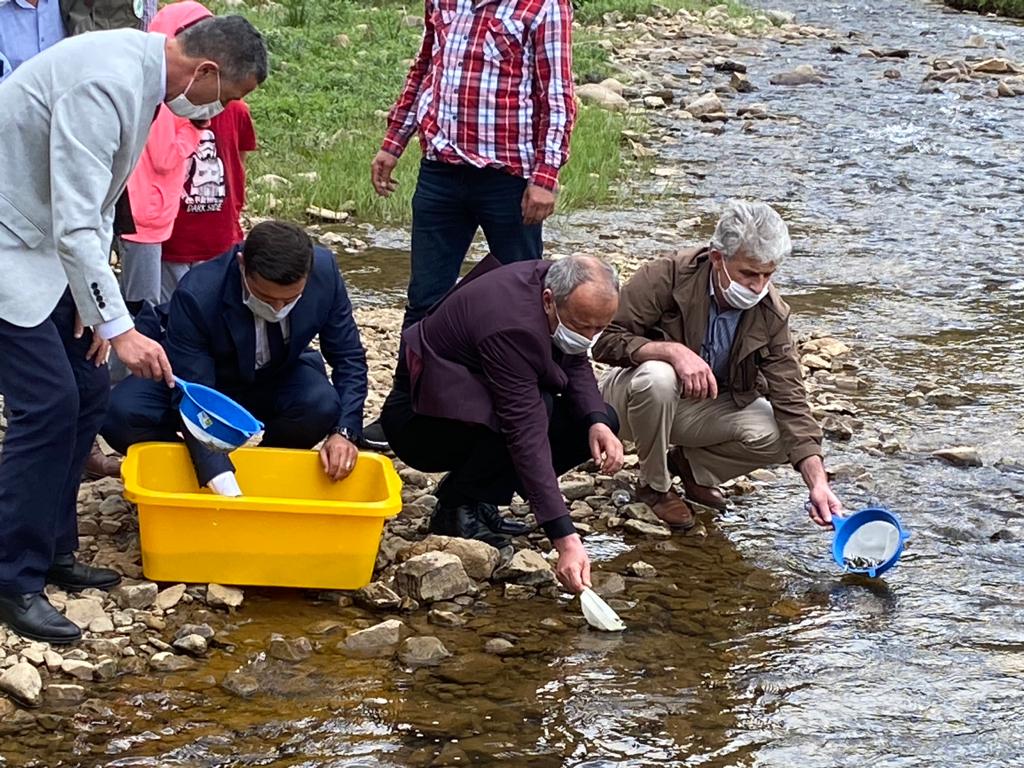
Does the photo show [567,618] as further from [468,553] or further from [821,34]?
[821,34]

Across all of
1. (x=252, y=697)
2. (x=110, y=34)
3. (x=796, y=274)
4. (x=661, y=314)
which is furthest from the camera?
(x=796, y=274)

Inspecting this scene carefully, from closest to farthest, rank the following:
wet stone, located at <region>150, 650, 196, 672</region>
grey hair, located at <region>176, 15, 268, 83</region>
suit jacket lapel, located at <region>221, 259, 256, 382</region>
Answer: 1. grey hair, located at <region>176, 15, 268, 83</region>
2. wet stone, located at <region>150, 650, 196, 672</region>
3. suit jacket lapel, located at <region>221, 259, 256, 382</region>

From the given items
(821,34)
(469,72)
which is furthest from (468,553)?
(821,34)

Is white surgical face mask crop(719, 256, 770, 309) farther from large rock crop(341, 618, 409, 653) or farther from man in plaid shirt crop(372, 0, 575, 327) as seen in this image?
→ large rock crop(341, 618, 409, 653)

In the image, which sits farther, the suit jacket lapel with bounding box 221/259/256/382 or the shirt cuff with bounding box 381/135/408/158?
the shirt cuff with bounding box 381/135/408/158

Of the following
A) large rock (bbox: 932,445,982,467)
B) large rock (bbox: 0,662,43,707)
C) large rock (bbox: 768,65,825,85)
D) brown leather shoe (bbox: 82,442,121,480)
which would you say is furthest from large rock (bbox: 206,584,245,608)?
large rock (bbox: 768,65,825,85)

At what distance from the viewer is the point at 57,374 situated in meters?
3.50

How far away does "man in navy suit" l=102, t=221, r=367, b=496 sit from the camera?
13.6 ft

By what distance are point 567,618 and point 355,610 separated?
0.59 metres

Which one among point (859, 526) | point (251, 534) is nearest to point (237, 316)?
point (251, 534)

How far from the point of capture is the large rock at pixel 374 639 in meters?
3.90

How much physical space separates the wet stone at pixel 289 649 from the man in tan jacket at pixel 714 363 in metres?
1.48

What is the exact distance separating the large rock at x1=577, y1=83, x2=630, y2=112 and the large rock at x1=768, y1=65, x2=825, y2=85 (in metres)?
2.45

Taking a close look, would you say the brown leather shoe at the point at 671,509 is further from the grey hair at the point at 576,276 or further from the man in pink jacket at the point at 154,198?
the man in pink jacket at the point at 154,198
